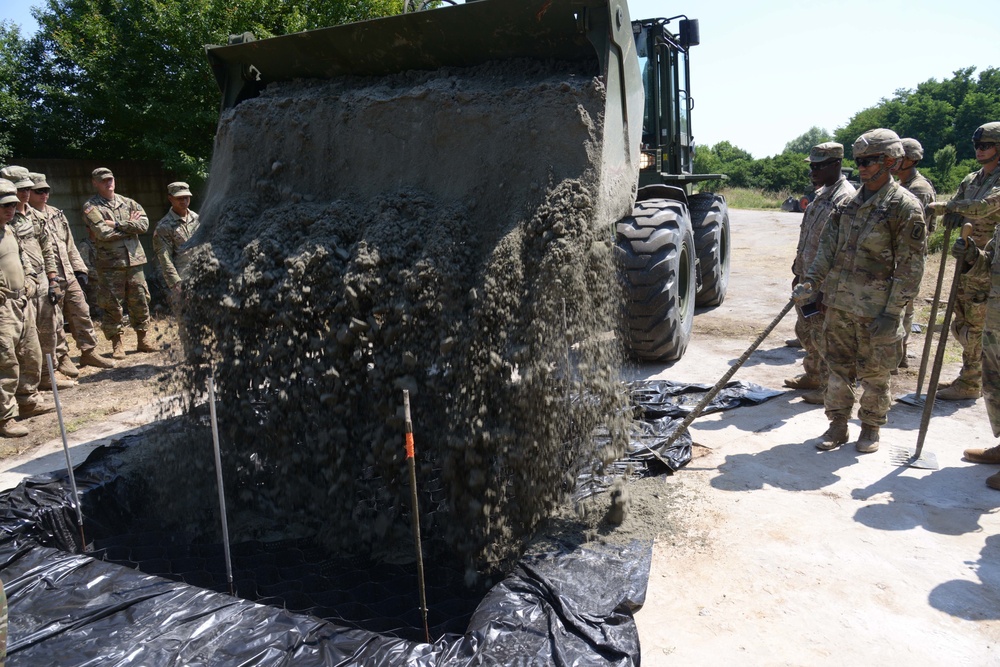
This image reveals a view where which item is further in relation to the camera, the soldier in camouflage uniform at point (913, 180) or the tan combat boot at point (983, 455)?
the soldier in camouflage uniform at point (913, 180)

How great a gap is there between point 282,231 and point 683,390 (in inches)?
115

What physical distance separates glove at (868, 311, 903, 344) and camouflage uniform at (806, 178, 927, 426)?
29 mm

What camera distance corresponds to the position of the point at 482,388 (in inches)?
113

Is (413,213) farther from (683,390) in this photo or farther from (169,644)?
(683,390)

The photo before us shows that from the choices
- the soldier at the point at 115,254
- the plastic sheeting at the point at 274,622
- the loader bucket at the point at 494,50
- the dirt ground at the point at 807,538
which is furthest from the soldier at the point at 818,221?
the soldier at the point at 115,254

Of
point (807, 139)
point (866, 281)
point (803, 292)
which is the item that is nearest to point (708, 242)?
point (803, 292)

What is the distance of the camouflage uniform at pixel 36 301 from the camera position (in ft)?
17.7

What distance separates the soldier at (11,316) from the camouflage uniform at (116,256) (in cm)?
155

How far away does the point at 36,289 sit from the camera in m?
5.62

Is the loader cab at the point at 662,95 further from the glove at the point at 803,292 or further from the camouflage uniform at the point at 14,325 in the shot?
the camouflage uniform at the point at 14,325

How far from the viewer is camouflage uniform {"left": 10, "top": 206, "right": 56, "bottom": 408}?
17.7ft

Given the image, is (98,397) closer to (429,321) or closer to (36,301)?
(36,301)

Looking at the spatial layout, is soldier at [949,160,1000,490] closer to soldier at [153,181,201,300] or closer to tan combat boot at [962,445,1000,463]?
tan combat boot at [962,445,1000,463]

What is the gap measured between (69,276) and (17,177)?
3.11ft
